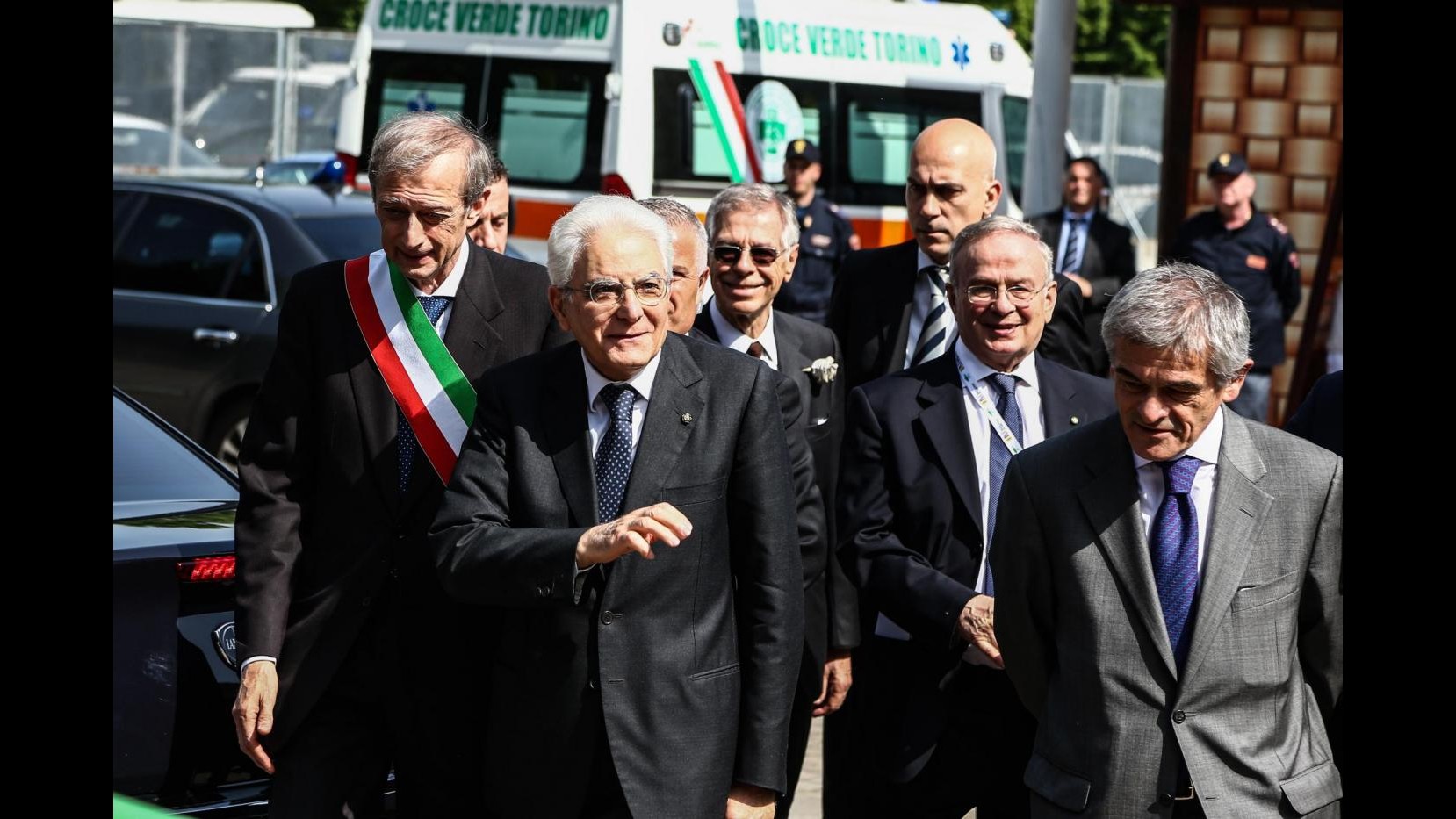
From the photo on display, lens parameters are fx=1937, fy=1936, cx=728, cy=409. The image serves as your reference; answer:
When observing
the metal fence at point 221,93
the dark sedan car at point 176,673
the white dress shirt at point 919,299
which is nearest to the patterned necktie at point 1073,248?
the white dress shirt at point 919,299

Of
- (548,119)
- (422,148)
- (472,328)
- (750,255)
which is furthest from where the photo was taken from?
(548,119)

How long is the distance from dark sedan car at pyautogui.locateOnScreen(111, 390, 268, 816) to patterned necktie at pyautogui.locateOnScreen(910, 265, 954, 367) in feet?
6.08

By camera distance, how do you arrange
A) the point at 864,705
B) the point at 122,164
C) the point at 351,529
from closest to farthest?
the point at 351,529, the point at 864,705, the point at 122,164

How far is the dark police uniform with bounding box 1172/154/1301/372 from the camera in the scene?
10125mm

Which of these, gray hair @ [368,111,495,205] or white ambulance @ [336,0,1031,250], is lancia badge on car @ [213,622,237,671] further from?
white ambulance @ [336,0,1031,250]

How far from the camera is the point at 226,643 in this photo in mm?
4301

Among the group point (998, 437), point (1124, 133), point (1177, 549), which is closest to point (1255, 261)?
point (998, 437)

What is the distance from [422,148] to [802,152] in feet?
30.1

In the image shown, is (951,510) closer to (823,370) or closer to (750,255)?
(823,370)

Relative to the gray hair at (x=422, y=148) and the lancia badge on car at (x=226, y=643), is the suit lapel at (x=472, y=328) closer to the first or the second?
the gray hair at (x=422, y=148)

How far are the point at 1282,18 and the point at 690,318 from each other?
7023 mm
